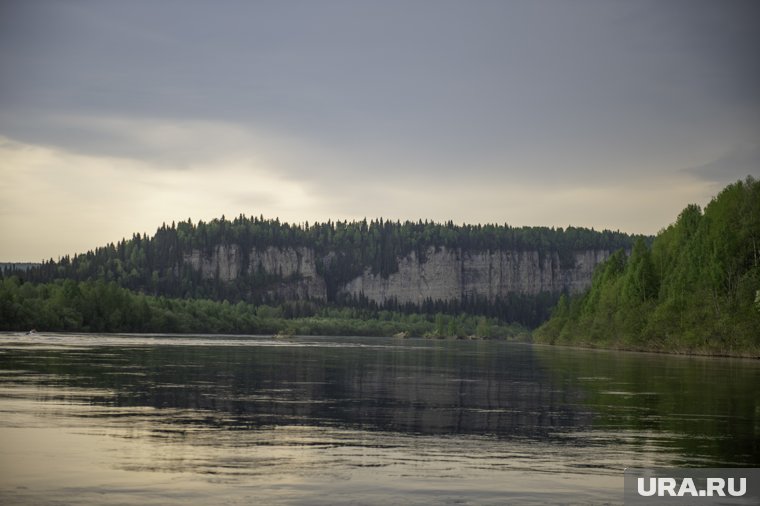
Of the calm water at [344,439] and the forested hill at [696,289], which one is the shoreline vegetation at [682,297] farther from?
the calm water at [344,439]

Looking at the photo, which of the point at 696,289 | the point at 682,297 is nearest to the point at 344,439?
the point at 696,289

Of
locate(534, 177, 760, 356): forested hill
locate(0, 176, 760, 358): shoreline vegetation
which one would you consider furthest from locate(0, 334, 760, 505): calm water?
locate(0, 176, 760, 358): shoreline vegetation

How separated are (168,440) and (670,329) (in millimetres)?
112093

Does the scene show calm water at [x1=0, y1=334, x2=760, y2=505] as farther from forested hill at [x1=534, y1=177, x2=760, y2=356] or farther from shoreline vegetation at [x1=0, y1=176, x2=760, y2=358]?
shoreline vegetation at [x1=0, y1=176, x2=760, y2=358]

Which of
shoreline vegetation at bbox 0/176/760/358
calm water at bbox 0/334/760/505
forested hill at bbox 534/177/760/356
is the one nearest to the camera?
calm water at bbox 0/334/760/505

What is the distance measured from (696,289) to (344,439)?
110309 mm

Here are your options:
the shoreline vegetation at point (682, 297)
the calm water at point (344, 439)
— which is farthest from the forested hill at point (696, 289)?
the calm water at point (344, 439)

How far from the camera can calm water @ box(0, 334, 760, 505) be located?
19891 millimetres

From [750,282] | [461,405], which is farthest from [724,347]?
[461,405]

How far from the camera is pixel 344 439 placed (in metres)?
27.5

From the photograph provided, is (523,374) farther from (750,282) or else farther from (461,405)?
(750,282)

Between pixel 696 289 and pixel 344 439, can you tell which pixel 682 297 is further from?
pixel 344 439

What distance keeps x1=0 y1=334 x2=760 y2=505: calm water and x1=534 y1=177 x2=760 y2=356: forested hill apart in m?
65.8

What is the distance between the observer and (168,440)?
26141 millimetres
